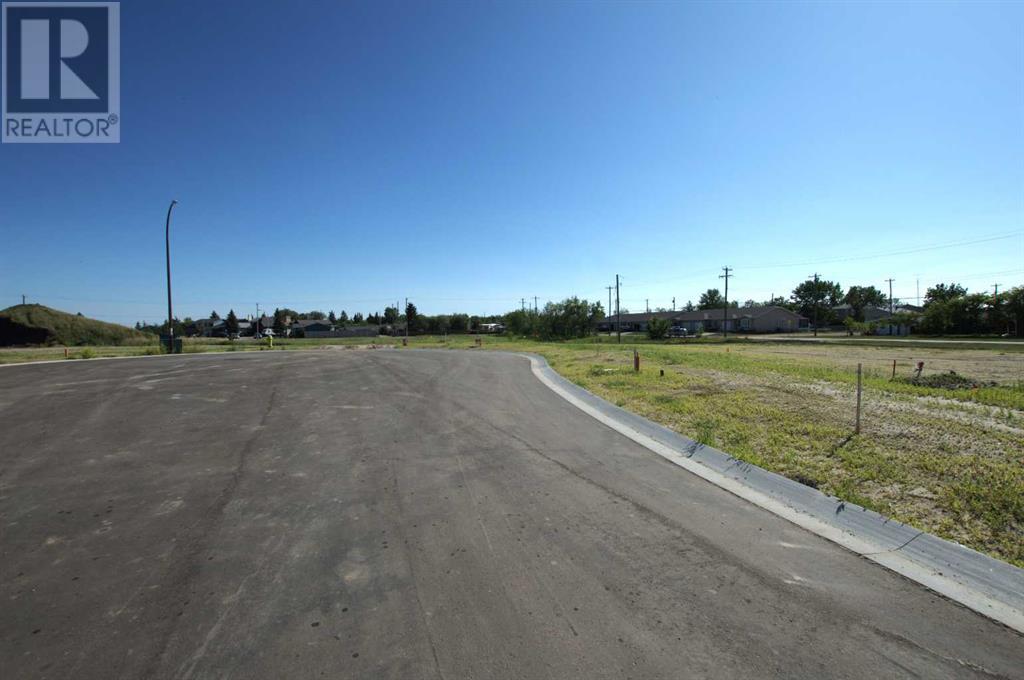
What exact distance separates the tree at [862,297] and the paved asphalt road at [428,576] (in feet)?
381

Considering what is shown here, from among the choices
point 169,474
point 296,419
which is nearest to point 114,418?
point 296,419

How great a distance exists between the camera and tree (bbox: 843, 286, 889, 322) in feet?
327

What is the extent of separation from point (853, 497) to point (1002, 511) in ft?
3.82

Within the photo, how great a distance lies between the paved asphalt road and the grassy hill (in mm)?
55427

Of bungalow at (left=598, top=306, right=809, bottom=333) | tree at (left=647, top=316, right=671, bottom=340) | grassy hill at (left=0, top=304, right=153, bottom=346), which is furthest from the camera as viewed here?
bungalow at (left=598, top=306, right=809, bottom=333)

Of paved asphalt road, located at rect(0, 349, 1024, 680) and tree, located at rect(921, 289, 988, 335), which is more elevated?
tree, located at rect(921, 289, 988, 335)

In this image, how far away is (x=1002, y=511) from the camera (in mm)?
4215

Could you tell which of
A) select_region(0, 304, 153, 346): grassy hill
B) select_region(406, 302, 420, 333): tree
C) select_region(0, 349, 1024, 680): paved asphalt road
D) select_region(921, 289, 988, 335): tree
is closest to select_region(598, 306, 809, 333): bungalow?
select_region(921, 289, 988, 335): tree

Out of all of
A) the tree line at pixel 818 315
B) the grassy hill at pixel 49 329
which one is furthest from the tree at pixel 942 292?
the grassy hill at pixel 49 329

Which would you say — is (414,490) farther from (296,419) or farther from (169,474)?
(296,419)

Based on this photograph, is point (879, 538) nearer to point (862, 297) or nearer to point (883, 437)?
point (883, 437)

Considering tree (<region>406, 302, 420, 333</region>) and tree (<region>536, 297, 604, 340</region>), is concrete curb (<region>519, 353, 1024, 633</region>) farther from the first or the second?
tree (<region>406, 302, 420, 333</region>)

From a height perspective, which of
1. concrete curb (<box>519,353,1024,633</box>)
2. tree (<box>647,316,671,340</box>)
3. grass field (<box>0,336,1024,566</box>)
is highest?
tree (<box>647,316,671,340</box>)

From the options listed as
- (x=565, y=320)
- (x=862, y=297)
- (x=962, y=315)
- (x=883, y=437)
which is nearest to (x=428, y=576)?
(x=883, y=437)
